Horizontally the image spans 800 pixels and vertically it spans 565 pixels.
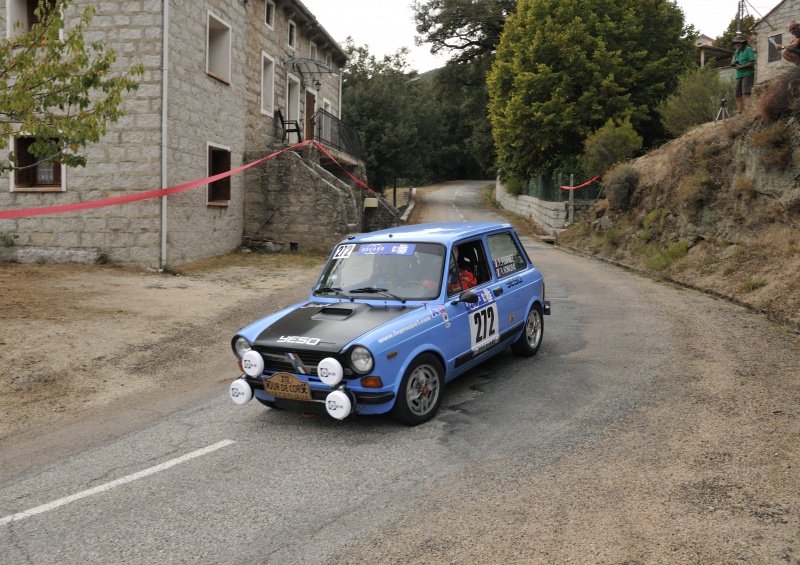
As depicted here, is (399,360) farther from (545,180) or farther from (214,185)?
(545,180)

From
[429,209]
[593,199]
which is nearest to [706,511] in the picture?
[593,199]

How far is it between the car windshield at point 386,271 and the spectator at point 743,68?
40.6ft

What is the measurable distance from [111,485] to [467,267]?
3.84 meters

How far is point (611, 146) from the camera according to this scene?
2486 centimetres

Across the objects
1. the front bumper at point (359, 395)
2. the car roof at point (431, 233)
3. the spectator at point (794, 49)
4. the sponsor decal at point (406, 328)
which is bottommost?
the front bumper at point (359, 395)

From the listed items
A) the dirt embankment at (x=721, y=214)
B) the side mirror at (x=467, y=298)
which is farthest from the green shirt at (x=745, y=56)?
the side mirror at (x=467, y=298)

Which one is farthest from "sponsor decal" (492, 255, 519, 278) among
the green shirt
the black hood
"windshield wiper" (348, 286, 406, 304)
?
the green shirt

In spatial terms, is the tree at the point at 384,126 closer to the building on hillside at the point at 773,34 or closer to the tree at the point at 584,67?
the tree at the point at 584,67

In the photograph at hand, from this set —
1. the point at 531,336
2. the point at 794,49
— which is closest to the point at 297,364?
the point at 531,336

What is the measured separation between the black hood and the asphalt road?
792 mm

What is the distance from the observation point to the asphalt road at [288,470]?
12.9ft

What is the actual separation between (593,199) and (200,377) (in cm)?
2191

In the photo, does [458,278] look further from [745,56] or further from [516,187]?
[516,187]

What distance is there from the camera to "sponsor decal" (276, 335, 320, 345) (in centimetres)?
557
